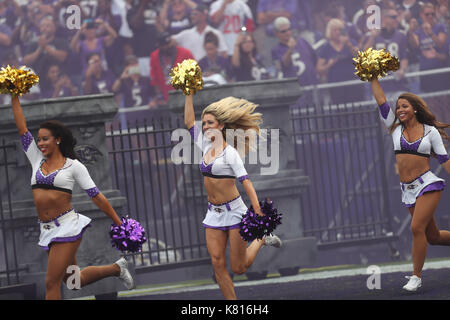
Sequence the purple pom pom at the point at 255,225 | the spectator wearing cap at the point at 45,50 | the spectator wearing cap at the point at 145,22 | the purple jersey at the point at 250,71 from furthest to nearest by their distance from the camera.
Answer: the spectator wearing cap at the point at 145,22 < the spectator wearing cap at the point at 45,50 < the purple jersey at the point at 250,71 < the purple pom pom at the point at 255,225

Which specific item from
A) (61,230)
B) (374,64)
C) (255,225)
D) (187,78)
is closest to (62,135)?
(61,230)

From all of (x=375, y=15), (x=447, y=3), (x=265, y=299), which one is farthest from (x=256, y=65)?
(x=265, y=299)

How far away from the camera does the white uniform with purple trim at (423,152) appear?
8977 mm

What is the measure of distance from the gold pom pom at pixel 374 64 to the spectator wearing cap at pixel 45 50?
28.3ft

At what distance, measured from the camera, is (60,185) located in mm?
8492

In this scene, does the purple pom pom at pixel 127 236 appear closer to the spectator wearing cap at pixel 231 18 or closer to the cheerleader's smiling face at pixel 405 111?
the cheerleader's smiling face at pixel 405 111

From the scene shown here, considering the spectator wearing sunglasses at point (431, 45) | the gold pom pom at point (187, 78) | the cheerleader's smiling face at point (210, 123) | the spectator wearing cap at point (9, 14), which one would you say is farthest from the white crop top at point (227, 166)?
the spectator wearing cap at point (9, 14)

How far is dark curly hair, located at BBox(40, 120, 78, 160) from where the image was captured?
28.1 feet

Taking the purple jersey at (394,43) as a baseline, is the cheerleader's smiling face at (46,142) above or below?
below

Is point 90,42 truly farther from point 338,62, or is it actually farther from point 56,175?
point 56,175

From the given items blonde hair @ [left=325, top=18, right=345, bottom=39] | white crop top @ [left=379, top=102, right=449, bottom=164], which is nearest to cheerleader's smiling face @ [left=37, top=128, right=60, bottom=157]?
white crop top @ [left=379, top=102, right=449, bottom=164]

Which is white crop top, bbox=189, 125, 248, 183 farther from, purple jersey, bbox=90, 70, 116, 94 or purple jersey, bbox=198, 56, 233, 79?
purple jersey, bbox=90, 70, 116, 94
